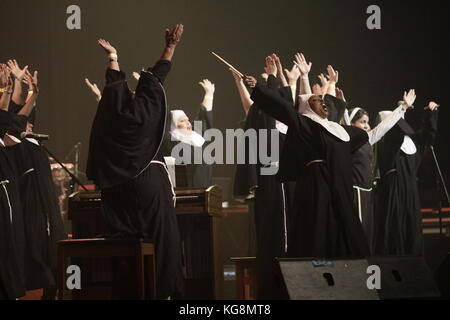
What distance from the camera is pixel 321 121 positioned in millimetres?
5527

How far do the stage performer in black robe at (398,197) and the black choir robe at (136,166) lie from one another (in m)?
3.36

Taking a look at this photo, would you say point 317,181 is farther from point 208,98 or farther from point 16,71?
point 16,71

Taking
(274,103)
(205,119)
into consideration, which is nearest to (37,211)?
(205,119)

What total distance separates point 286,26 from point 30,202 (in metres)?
4.19

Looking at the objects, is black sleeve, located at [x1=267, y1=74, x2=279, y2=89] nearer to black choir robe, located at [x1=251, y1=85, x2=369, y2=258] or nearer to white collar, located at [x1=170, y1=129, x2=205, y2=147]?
black choir robe, located at [x1=251, y1=85, x2=369, y2=258]

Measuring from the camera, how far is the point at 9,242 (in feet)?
18.9

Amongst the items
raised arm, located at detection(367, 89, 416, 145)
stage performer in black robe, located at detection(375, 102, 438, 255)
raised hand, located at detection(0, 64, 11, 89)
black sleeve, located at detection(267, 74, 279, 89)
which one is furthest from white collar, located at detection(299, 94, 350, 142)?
raised hand, located at detection(0, 64, 11, 89)

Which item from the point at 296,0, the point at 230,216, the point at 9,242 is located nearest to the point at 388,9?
the point at 296,0

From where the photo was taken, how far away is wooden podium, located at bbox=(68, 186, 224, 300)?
599cm

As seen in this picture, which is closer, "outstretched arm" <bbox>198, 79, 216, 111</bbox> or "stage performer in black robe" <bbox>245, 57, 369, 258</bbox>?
"stage performer in black robe" <bbox>245, 57, 369, 258</bbox>

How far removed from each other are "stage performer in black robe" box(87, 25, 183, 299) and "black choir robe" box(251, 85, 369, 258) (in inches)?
36.4

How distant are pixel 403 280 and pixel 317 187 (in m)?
1.04

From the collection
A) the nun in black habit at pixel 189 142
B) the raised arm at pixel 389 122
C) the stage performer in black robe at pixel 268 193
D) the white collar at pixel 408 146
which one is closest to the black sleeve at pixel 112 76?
the stage performer in black robe at pixel 268 193

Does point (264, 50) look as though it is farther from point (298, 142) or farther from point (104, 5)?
point (298, 142)
